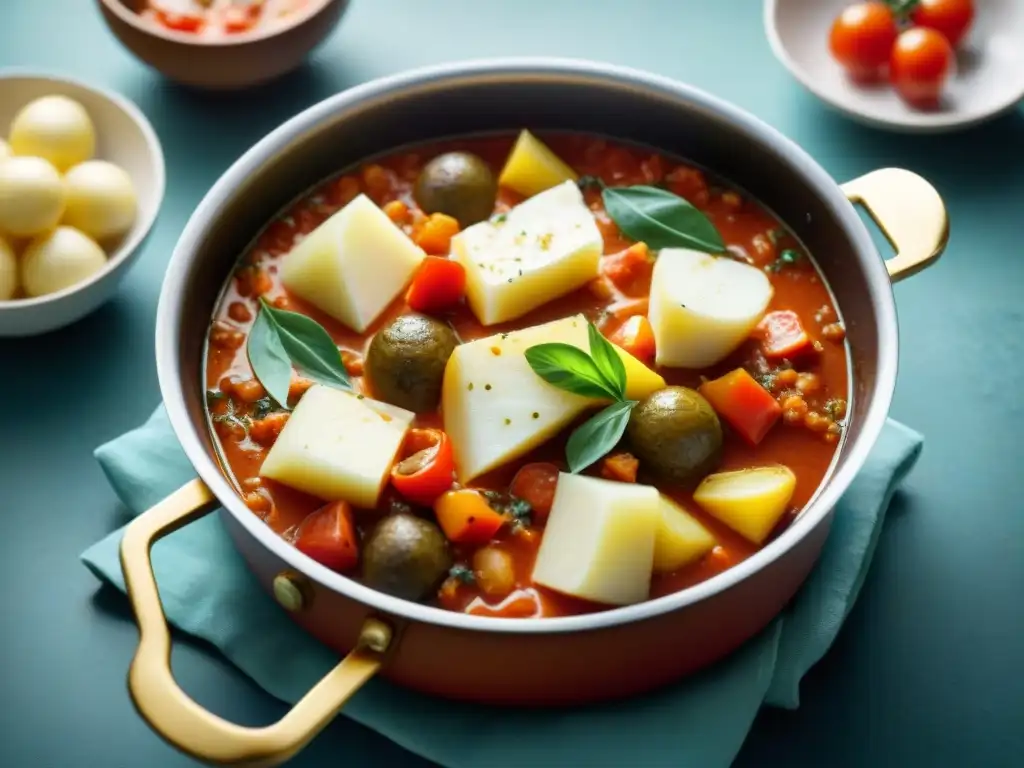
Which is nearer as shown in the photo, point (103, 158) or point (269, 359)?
point (269, 359)

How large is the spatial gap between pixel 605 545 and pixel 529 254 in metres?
0.78

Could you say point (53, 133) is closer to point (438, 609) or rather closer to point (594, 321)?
point (594, 321)

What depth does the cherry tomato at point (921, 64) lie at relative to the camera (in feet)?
10.9

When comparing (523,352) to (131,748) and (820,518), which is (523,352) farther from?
(131,748)

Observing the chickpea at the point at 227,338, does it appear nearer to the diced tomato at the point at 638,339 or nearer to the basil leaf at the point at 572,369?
the basil leaf at the point at 572,369

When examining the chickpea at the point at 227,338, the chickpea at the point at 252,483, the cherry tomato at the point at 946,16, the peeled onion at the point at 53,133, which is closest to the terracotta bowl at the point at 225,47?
the peeled onion at the point at 53,133

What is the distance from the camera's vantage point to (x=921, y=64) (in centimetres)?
333

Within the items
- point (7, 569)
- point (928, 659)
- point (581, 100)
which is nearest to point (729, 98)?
point (581, 100)

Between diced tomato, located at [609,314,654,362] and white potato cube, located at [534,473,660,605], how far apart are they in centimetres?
42

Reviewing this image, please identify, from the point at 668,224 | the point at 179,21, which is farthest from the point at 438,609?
the point at 179,21

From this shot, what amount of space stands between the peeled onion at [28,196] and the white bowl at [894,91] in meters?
1.98

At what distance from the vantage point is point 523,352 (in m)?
2.49

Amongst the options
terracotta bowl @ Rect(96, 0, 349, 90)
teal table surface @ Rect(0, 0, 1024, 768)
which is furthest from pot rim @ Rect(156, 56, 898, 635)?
terracotta bowl @ Rect(96, 0, 349, 90)

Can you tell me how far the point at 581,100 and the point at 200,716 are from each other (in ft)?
5.88
